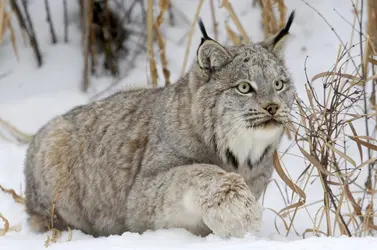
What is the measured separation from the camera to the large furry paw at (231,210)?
12.1ft

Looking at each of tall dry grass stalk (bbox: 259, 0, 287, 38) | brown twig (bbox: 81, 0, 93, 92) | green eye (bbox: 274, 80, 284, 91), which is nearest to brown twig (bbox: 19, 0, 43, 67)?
brown twig (bbox: 81, 0, 93, 92)

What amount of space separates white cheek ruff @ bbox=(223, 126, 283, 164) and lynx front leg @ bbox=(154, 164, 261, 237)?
197 millimetres

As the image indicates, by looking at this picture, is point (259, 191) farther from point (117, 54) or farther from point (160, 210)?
point (117, 54)

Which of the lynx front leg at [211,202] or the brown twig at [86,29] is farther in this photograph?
the brown twig at [86,29]

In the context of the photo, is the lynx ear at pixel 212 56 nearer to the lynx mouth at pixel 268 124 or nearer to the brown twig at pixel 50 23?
the lynx mouth at pixel 268 124

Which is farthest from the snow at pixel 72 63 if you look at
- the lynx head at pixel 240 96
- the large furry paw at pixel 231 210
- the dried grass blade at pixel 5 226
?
the large furry paw at pixel 231 210

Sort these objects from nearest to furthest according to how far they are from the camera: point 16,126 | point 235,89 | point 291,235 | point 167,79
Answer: point 235,89 → point 291,235 → point 167,79 → point 16,126

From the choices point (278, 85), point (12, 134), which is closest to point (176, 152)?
point (278, 85)

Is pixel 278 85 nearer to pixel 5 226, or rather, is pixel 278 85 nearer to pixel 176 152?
pixel 176 152

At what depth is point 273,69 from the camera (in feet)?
13.6

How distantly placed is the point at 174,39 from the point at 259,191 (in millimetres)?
3140

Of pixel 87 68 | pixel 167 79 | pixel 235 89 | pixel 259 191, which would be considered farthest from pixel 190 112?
pixel 87 68

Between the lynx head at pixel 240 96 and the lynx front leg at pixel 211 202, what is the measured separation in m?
0.23

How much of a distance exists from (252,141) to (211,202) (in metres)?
0.49
